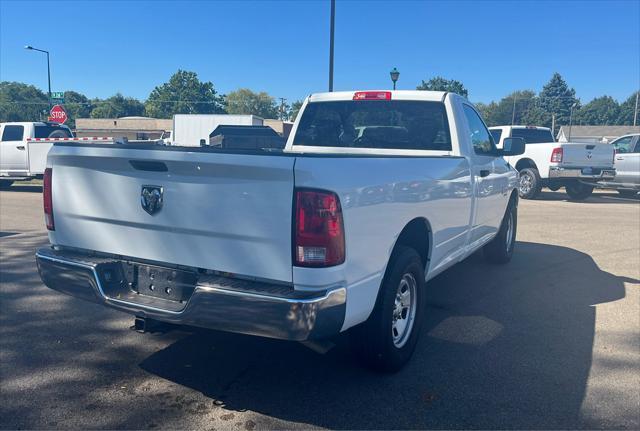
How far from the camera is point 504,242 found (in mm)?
6688

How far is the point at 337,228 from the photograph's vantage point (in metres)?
2.73

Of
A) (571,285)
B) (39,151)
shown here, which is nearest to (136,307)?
(571,285)

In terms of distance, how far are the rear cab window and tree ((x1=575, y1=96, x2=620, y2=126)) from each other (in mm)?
124897

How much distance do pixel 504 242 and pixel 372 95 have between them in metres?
2.81

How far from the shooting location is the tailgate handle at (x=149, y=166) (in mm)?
3006

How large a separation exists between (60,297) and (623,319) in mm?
5437

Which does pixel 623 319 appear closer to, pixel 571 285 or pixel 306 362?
pixel 571 285

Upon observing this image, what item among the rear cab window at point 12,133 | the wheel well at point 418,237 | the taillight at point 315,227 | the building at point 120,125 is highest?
the building at point 120,125

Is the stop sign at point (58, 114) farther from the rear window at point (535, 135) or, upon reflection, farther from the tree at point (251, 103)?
the tree at point (251, 103)

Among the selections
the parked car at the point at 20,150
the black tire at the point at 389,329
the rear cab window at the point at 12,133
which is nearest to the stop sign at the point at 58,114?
the parked car at the point at 20,150

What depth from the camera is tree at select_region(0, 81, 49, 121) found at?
94.0 meters

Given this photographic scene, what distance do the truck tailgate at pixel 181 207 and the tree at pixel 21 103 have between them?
312 ft

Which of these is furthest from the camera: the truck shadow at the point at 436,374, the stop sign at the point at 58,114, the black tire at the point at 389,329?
the stop sign at the point at 58,114

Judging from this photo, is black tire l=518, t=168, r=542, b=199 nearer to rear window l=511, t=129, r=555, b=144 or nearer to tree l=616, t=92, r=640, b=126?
rear window l=511, t=129, r=555, b=144
